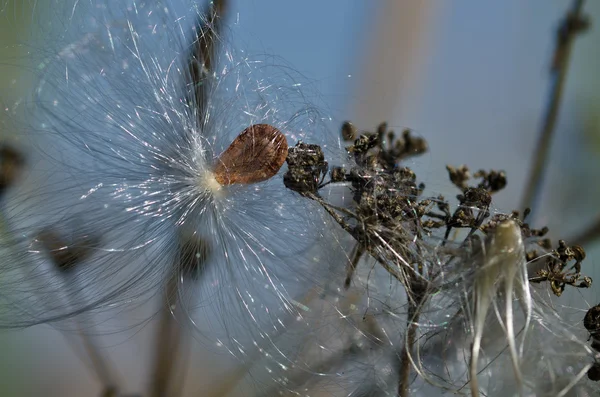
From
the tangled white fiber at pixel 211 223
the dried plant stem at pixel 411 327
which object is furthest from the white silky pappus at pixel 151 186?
the dried plant stem at pixel 411 327

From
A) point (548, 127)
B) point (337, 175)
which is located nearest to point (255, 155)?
point (337, 175)

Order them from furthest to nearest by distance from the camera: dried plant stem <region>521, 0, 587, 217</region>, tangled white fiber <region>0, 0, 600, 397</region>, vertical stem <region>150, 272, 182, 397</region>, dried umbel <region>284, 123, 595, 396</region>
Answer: dried plant stem <region>521, 0, 587, 217</region> → vertical stem <region>150, 272, 182, 397</region> → tangled white fiber <region>0, 0, 600, 397</region> → dried umbel <region>284, 123, 595, 396</region>

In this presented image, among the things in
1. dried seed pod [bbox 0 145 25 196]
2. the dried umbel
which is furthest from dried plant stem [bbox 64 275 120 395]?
the dried umbel

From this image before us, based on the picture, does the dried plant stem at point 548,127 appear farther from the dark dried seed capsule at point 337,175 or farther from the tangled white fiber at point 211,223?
the dark dried seed capsule at point 337,175

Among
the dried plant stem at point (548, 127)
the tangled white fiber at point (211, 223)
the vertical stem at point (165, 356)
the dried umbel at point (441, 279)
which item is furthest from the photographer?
the dried plant stem at point (548, 127)

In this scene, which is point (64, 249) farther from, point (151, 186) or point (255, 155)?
point (255, 155)

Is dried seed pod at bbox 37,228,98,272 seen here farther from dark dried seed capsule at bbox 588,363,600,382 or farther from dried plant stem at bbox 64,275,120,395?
dark dried seed capsule at bbox 588,363,600,382
